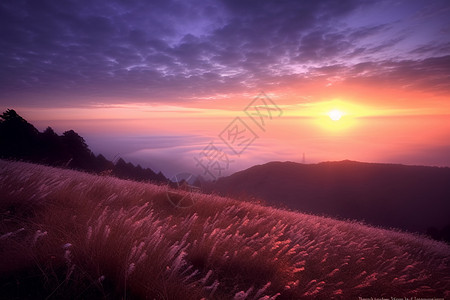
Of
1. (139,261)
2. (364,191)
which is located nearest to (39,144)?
(139,261)

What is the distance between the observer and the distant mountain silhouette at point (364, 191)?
38.8 m

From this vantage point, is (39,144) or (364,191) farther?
(364,191)

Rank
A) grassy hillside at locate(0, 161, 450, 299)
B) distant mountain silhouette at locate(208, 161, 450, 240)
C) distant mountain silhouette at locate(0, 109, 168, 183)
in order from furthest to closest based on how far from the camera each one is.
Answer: distant mountain silhouette at locate(208, 161, 450, 240)
distant mountain silhouette at locate(0, 109, 168, 183)
grassy hillside at locate(0, 161, 450, 299)

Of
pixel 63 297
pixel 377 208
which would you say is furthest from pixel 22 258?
pixel 377 208

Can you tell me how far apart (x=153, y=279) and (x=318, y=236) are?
314 centimetres

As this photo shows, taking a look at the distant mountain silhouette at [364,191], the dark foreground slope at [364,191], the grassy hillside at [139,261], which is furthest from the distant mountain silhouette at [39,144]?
the distant mountain silhouette at [364,191]

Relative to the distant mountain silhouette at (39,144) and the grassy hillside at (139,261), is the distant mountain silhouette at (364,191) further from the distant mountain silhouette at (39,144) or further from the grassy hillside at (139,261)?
the grassy hillside at (139,261)

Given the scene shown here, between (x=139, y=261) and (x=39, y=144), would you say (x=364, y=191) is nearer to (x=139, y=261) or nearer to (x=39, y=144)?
(x=39, y=144)

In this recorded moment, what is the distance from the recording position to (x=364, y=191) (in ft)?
148

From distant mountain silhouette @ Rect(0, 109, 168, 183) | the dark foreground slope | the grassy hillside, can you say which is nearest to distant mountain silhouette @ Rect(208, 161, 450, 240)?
Result: the dark foreground slope

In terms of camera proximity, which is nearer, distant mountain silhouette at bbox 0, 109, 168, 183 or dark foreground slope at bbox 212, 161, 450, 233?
distant mountain silhouette at bbox 0, 109, 168, 183

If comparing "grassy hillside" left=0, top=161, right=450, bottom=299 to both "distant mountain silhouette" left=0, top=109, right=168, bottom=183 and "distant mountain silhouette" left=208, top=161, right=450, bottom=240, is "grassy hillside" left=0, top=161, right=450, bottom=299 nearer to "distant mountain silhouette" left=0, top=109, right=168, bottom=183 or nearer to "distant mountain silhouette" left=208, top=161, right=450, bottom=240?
"distant mountain silhouette" left=0, top=109, right=168, bottom=183

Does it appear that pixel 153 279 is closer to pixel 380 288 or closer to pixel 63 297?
pixel 63 297

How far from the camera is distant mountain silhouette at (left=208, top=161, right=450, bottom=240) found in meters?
38.8
